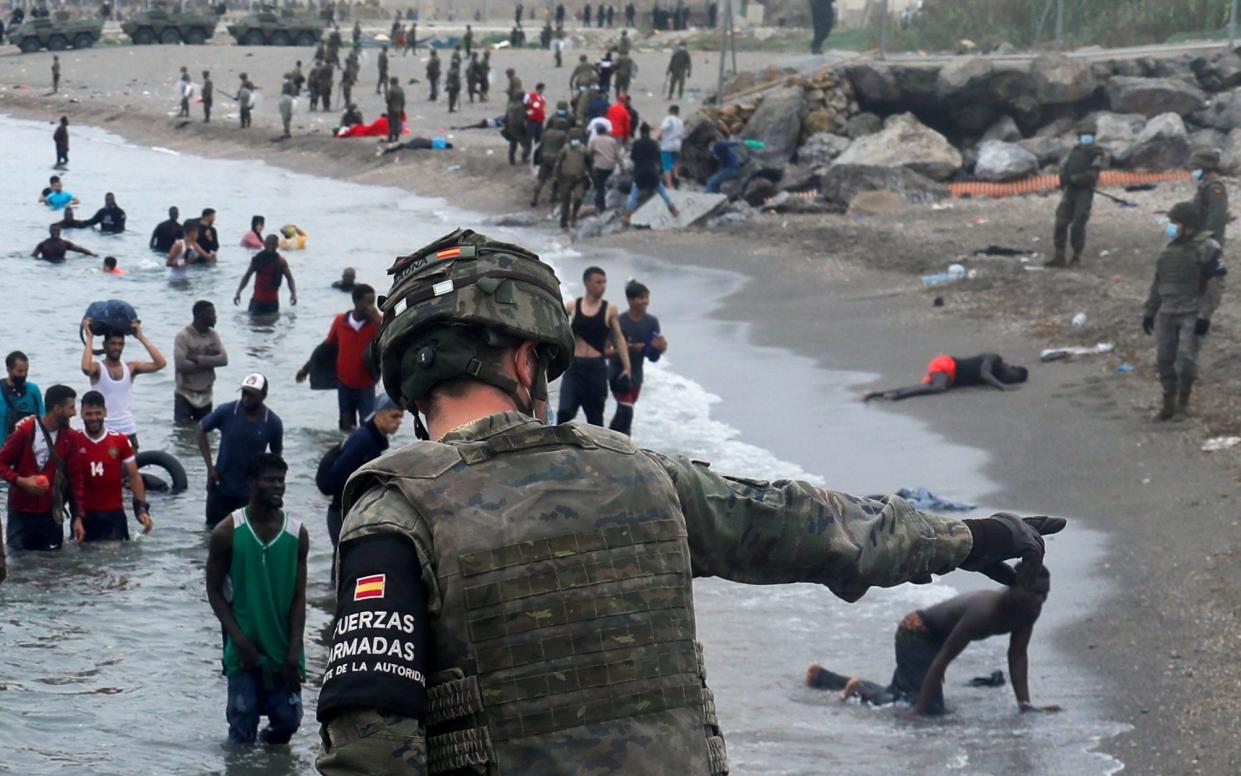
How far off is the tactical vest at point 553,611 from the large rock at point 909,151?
26014 mm

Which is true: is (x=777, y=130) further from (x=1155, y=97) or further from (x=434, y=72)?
(x=434, y=72)

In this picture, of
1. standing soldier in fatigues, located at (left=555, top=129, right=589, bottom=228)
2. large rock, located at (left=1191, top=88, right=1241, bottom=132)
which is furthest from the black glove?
large rock, located at (left=1191, top=88, right=1241, bottom=132)

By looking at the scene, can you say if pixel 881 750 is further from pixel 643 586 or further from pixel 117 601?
pixel 643 586

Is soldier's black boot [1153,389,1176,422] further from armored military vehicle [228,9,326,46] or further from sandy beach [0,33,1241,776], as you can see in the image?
armored military vehicle [228,9,326,46]

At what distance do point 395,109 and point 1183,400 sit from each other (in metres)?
29.7

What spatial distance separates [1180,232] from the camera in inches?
498

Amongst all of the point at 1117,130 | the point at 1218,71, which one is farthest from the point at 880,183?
the point at 1218,71

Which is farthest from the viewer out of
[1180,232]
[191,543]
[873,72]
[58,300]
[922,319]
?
[873,72]

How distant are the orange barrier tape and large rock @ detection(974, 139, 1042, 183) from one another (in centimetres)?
13

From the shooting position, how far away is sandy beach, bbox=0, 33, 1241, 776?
8.64 meters

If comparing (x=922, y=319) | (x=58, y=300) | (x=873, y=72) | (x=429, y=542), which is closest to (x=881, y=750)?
(x=429, y=542)

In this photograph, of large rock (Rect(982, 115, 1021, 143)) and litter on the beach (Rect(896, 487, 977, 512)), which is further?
large rock (Rect(982, 115, 1021, 143))

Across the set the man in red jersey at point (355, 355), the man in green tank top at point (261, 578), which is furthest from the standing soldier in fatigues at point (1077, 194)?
the man in green tank top at point (261, 578)

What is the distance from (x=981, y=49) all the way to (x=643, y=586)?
32514 mm
